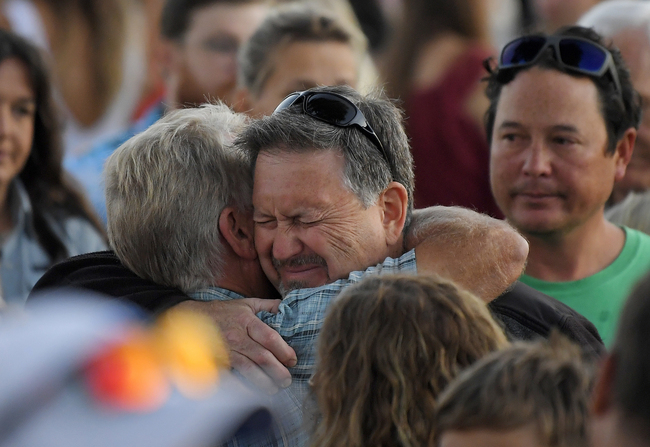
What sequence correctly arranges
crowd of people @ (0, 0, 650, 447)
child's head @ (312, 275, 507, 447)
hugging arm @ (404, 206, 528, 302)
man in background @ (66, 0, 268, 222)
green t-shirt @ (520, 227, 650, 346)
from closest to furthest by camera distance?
crowd of people @ (0, 0, 650, 447) → child's head @ (312, 275, 507, 447) → hugging arm @ (404, 206, 528, 302) → green t-shirt @ (520, 227, 650, 346) → man in background @ (66, 0, 268, 222)

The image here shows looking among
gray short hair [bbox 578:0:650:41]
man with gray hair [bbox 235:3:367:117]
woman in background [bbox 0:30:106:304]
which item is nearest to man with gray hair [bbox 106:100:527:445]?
woman in background [bbox 0:30:106:304]

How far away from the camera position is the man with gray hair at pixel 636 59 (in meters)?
4.41

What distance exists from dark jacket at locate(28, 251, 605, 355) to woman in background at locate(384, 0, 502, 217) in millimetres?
1846

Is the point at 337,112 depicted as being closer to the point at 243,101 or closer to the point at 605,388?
the point at 605,388

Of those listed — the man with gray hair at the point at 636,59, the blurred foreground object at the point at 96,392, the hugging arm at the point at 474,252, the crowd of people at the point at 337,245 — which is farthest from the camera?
the man with gray hair at the point at 636,59

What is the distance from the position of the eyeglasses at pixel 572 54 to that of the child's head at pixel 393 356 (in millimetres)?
1723

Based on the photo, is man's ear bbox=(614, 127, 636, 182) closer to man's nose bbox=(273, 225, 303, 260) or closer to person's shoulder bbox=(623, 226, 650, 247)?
person's shoulder bbox=(623, 226, 650, 247)

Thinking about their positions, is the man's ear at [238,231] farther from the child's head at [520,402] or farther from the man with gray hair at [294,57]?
the man with gray hair at [294,57]

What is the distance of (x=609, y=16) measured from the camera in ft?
15.0

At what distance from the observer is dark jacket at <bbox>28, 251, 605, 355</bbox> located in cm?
279

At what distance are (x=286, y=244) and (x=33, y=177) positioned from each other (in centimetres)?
230

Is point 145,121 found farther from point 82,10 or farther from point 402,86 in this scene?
point 402,86

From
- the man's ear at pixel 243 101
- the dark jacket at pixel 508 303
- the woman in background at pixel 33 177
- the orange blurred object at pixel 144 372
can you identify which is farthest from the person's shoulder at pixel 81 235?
the orange blurred object at pixel 144 372

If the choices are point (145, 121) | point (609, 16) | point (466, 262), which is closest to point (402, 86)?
point (609, 16)
